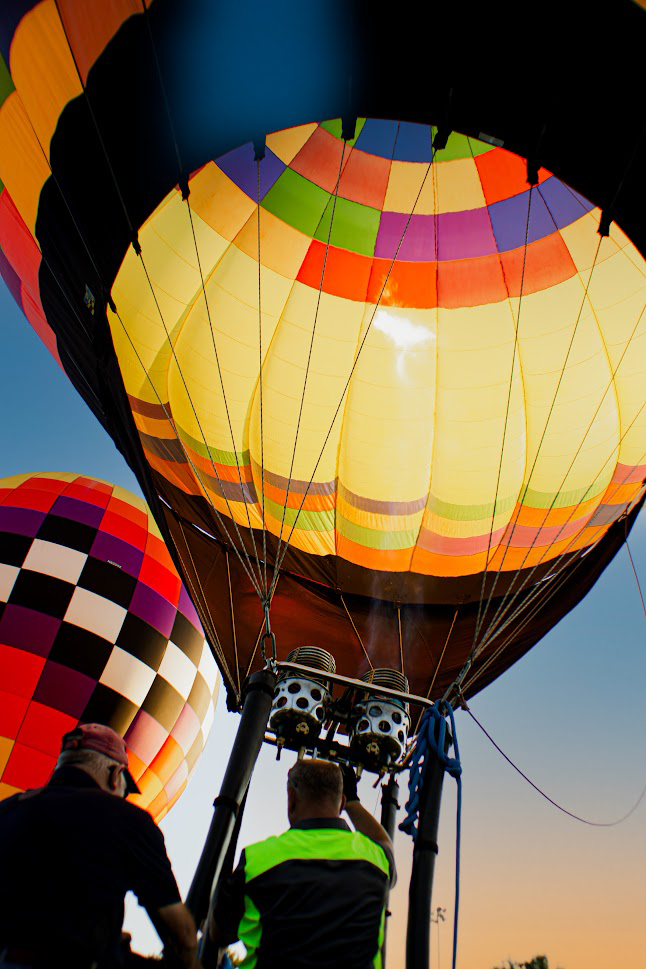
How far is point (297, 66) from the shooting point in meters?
2.60

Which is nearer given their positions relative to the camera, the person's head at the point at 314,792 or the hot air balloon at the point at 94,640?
the person's head at the point at 314,792

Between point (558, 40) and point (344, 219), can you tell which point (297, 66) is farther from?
point (344, 219)

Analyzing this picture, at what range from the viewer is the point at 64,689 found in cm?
552

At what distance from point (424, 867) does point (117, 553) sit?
15.8ft

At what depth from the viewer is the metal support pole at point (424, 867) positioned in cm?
167

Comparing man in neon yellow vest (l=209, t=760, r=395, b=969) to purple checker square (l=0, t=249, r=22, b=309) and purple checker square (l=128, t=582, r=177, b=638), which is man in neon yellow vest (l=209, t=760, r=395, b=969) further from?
purple checker square (l=128, t=582, r=177, b=638)

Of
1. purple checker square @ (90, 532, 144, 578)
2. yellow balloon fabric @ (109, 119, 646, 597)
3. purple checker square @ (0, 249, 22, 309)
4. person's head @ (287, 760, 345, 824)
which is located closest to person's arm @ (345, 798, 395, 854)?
person's head @ (287, 760, 345, 824)

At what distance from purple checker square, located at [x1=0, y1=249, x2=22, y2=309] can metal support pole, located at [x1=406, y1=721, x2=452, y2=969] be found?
3.53 m

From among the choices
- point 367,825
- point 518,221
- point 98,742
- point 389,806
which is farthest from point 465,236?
point 98,742

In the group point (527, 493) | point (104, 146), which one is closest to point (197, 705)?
point (527, 493)

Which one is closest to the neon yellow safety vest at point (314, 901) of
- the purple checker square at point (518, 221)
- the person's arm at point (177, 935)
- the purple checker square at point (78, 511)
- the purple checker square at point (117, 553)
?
the person's arm at point (177, 935)

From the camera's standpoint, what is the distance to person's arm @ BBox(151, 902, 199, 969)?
3.77 feet

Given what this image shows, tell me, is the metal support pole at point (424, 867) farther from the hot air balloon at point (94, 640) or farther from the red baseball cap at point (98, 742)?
the hot air balloon at point (94, 640)

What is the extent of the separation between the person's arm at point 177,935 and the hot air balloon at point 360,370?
2.31m
